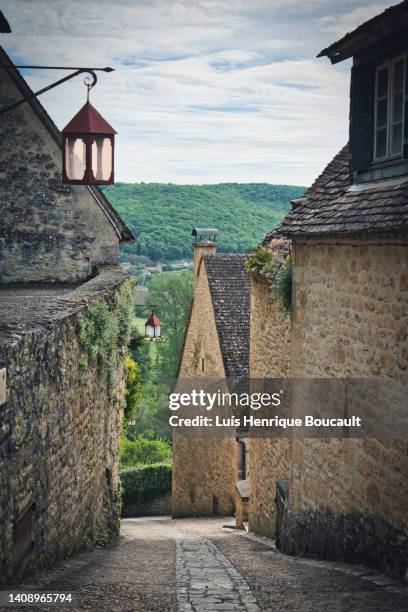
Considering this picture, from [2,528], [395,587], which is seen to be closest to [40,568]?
[2,528]

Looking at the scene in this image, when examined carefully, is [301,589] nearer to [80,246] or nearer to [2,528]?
[2,528]

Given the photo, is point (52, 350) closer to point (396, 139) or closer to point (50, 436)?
point (50, 436)

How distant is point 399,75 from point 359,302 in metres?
2.47

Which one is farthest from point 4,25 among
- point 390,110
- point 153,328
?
point 153,328

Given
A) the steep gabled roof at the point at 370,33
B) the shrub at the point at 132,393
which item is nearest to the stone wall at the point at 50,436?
the steep gabled roof at the point at 370,33

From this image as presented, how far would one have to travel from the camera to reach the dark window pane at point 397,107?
26.3ft

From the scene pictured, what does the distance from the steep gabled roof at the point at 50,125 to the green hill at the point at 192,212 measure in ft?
113

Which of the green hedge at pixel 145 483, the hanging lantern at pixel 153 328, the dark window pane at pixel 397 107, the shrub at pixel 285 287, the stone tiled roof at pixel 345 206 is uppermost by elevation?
the dark window pane at pixel 397 107

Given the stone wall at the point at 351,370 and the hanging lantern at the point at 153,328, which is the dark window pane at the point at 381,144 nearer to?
the stone wall at the point at 351,370

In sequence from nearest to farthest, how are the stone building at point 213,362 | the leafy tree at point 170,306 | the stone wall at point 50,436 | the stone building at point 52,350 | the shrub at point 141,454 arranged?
the stone wall at point 50,436 < the stone building at point 52,350 < the stone building at point 213,362 < the shrub at point 141,454 < the leafy tree at point 170,306

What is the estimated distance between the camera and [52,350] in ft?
24.6

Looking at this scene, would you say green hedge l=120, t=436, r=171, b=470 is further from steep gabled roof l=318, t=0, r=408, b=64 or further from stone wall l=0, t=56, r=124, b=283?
steep gabled roof l=318, t=0, r=408, b=64

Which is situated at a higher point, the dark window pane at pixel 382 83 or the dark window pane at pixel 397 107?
the dark window pane at pixel 382 83

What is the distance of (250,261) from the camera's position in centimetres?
1302
